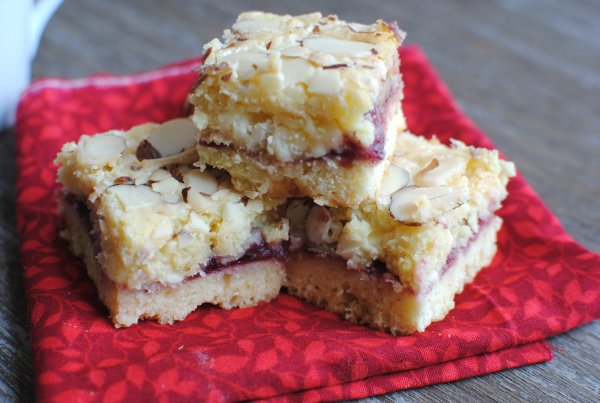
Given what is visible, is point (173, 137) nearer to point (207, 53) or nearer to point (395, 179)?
point (207, 53)

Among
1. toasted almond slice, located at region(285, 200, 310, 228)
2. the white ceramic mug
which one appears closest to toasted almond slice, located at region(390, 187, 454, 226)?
toasted almond slice, located at region(285, 200, 310, 228)

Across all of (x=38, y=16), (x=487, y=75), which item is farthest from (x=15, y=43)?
(x=487, y=75)

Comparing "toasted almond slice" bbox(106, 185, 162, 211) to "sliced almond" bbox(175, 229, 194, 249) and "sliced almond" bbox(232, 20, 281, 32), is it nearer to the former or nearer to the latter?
"sliced almond" bbox(175, 229, 194, 249)

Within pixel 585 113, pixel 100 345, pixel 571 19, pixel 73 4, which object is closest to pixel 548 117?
pixel 585 113

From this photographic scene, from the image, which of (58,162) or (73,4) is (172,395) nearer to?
(58,162)

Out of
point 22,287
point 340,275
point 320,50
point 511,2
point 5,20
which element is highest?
point 511,2

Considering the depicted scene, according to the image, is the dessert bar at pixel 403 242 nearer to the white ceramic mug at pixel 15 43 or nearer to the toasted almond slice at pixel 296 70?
the toasted almond slice at pixel 296 70

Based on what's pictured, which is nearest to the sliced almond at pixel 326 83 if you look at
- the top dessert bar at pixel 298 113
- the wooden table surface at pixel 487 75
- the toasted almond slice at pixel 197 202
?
the top dessert bar at pixel 298 113

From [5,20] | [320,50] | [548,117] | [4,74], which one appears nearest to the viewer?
[320,50]
